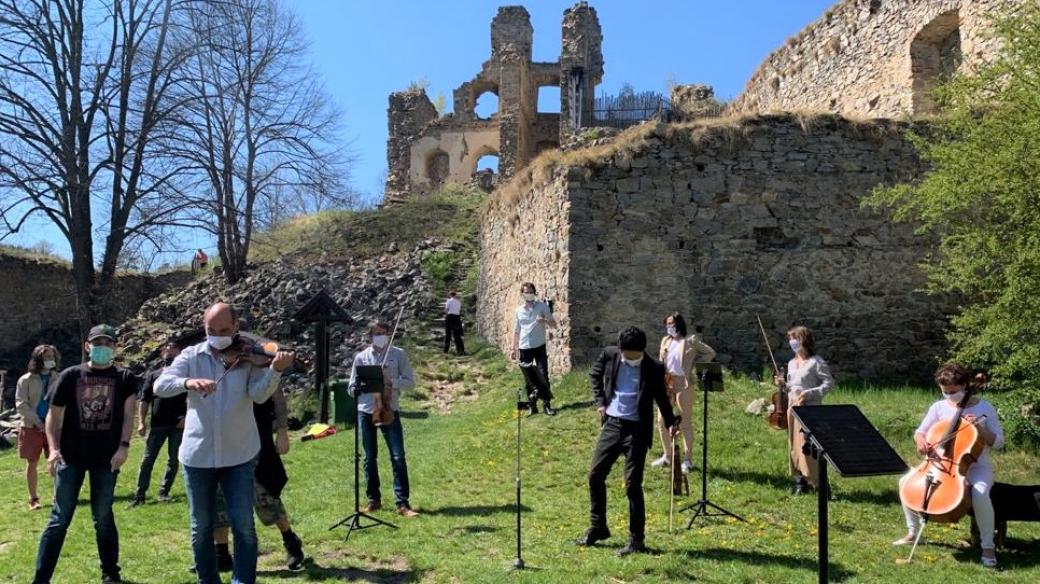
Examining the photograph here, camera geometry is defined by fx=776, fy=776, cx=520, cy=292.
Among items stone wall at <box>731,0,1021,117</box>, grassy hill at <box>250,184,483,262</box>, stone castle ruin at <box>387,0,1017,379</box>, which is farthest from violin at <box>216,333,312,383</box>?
grassy hill at <box>250,184,483,262</box>

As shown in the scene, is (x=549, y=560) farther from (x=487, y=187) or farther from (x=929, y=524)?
(x=487, y=187)

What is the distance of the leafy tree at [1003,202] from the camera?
796 cm

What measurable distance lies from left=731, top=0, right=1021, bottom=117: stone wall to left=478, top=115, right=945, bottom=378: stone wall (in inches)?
118

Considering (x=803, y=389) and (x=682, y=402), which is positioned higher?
(x=803, y=389)

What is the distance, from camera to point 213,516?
15.5ft

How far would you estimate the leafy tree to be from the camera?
7961 mm

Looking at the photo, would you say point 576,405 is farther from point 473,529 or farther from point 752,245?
point 473,529

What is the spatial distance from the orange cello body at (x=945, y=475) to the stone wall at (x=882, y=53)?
8.96 metres

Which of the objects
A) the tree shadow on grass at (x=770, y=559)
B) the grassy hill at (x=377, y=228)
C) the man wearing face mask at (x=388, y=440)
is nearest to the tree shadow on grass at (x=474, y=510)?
the man wearing face mask at (x=388, y=440)

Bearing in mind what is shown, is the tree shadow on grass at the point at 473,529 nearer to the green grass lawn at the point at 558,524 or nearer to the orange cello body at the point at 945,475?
the green grass lawn at the point at 558,524

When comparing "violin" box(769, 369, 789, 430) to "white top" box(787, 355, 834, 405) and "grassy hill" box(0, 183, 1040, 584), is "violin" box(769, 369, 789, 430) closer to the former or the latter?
"white top" box(787, 355, 834, 405)

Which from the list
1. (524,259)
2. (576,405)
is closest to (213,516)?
(576,405)

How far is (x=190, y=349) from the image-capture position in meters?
4.79

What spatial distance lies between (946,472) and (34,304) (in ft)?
95.3
